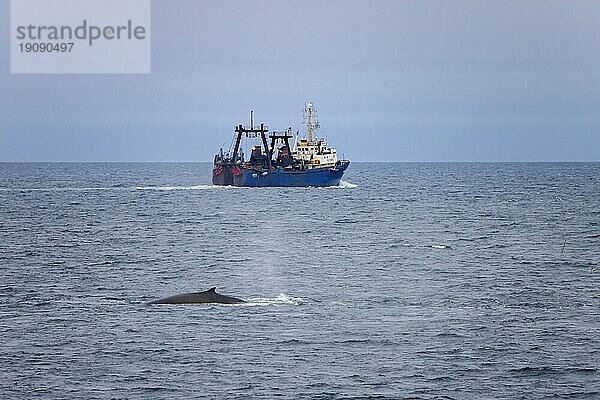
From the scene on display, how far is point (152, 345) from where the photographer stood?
44188 mm

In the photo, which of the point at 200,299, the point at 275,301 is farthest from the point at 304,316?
the point at 200,299

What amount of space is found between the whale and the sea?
97cm

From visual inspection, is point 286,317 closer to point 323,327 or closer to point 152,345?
point 323,327

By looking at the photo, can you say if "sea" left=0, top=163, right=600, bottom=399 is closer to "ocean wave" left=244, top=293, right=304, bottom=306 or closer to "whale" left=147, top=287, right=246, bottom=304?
"ocean wave" left=244, top=293, right=304, bottom=306

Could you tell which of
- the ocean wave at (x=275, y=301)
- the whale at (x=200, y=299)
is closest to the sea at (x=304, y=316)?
the ocean wave at (x=275, y=301)

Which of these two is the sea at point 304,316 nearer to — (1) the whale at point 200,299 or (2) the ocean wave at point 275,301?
(2) the ocean wave at point 275,301

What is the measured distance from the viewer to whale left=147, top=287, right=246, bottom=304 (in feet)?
178

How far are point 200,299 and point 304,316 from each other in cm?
613

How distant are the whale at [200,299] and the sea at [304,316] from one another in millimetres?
970

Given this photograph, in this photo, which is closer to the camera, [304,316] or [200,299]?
[304,316]

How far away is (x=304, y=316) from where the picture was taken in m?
51.2

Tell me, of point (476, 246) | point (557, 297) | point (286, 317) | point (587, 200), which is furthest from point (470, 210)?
point (286, 317)

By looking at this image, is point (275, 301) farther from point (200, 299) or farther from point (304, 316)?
point (304, 316)

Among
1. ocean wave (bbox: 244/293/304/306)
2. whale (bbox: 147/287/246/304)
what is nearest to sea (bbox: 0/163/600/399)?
ocean wave (bbox: 244/293/304/306)
